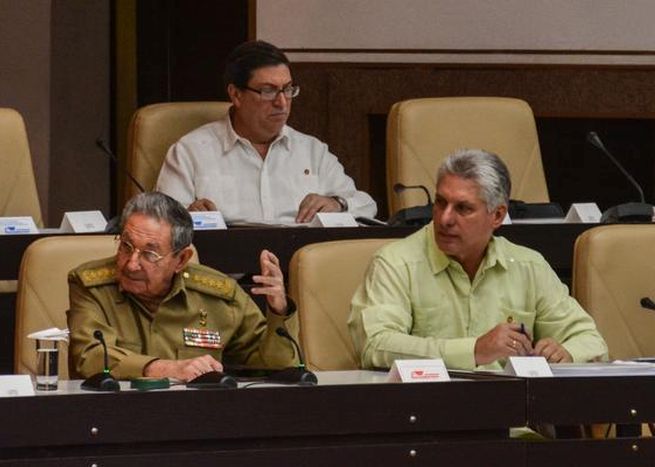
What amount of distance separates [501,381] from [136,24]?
562cm

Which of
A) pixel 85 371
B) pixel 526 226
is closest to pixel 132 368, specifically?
pixel 85 371

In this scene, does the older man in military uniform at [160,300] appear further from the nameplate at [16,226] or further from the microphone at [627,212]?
the microphone at [627,212]

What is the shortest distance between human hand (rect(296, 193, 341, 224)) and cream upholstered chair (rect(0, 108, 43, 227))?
80cm

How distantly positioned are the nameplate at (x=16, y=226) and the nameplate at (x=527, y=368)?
1.98m

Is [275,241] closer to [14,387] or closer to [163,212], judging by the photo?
[163,212]

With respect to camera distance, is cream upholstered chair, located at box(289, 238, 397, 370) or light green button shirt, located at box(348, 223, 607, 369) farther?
cream upholstered chair, located at box(289, 238, 397, 370)

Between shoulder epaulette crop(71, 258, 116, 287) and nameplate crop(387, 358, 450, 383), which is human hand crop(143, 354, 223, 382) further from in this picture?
nameplate crop(387, 358, 450, 383)

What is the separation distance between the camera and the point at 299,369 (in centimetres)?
354

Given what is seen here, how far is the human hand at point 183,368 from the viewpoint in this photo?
3.71 metres

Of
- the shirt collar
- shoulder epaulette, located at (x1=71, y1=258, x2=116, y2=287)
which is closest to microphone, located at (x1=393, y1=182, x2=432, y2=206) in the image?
the shirt collar

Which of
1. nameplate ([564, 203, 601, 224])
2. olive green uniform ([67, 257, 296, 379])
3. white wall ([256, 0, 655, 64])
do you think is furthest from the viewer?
white wall ([256, 0, 655, 64])

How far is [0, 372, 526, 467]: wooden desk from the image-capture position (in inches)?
125

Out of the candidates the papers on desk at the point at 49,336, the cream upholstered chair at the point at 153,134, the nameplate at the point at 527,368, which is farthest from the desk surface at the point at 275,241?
the nameplate at the point at 527,368

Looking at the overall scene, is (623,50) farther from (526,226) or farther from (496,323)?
(496,323)
